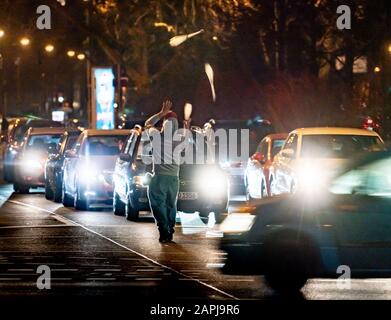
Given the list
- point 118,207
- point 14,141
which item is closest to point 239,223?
point 118,207

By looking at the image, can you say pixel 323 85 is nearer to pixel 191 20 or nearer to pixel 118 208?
pixel 191 20

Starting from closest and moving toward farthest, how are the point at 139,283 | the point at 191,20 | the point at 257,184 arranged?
1. the point at 139,283
2. the point at 257,184
3. the point at 191,20

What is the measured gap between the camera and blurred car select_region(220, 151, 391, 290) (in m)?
12.9

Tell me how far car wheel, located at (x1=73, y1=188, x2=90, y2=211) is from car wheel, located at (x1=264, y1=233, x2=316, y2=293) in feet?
39.9

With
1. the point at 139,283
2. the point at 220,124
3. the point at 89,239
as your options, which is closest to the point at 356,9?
the point at 220,124

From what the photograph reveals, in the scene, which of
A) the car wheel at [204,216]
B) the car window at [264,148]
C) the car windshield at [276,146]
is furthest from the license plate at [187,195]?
the car window at [264,148]

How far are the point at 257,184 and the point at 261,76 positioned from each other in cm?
2860

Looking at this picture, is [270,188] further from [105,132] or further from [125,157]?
[125,157]

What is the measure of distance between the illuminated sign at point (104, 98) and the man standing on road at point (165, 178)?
24961mm

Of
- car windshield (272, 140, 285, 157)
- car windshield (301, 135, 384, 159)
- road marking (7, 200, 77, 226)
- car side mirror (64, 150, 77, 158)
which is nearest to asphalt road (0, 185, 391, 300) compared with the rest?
road marking (7, 200, 77, 226)

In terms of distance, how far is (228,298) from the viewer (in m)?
12.4

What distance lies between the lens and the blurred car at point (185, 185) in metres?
21.3

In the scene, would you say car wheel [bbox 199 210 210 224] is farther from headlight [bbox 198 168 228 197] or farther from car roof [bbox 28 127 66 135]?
car roof [bbox 28 127 66 135]

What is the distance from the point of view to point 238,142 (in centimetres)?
3262
